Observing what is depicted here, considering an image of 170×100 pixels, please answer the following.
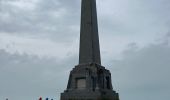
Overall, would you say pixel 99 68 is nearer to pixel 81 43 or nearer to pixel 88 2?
pixel 81 43

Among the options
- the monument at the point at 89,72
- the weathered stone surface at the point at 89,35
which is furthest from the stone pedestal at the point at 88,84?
the weathered stone surface at the point at 89,35

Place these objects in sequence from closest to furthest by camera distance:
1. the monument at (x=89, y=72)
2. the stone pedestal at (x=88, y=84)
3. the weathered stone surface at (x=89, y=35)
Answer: the stone pedestal at (x=88, y=84)
the monument at (x=89, y=72)
the weathered stone surface at (x=89, y=35)

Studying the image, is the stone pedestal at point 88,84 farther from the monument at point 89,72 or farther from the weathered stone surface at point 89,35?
the weathered stone surface at point 89,35

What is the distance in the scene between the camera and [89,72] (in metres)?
25.2

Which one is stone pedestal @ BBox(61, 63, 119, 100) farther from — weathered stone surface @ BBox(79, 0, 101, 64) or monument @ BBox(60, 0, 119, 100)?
weathered stone surface @ BBox(79, 0, 101, 64)

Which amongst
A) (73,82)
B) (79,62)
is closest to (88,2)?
(79,62)

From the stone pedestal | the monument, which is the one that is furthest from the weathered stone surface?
the stone pedestal

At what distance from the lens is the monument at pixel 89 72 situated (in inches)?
969

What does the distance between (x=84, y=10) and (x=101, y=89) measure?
8.06 m

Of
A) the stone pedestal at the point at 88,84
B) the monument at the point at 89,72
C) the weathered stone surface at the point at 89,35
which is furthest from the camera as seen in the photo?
the weathered stone surface at the point at 89,35

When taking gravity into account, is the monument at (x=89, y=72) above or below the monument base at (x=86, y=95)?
above

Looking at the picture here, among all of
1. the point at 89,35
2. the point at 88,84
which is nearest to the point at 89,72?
the point at 88,84

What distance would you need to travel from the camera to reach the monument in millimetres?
24609

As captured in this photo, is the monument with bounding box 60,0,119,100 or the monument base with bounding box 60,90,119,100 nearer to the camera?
the monument base with bounding box 60,90,119,100
